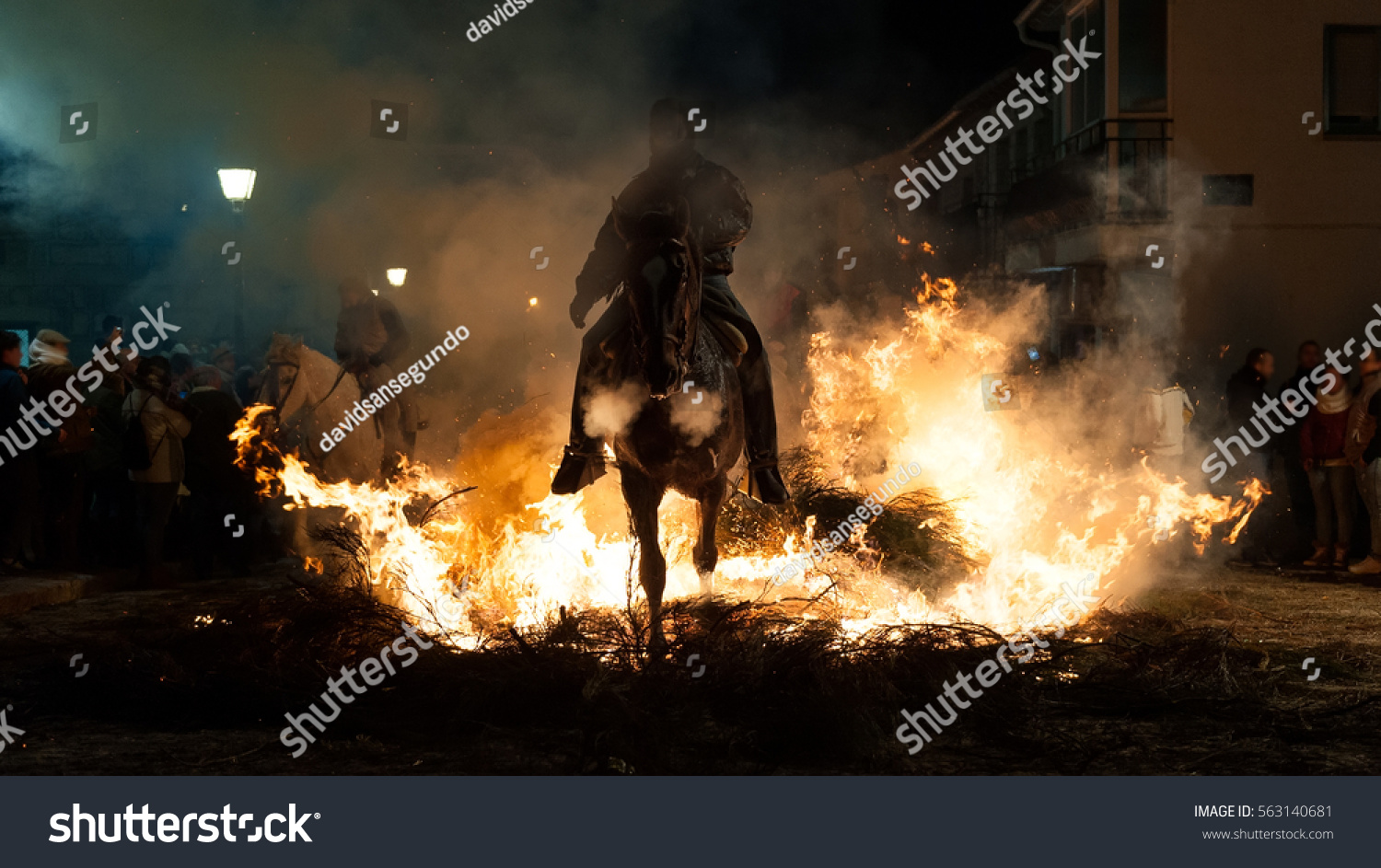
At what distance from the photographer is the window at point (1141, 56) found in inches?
822

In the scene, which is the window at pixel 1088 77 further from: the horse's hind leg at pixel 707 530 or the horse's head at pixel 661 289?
the horse's head at pixel 661 289

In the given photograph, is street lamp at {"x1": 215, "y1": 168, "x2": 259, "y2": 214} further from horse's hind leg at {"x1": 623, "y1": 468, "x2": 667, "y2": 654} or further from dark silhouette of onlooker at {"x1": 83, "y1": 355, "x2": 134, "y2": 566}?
horse's hind leg at {"x1": 623, "y1": 468, "x2": 667, "y2": 654}

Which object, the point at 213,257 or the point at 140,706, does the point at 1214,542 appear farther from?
the point at 213,257

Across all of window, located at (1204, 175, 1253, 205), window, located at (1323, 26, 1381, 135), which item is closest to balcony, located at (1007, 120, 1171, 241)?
window, located at (1204, 175, 1253, 205)

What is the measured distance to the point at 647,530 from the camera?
7801mm

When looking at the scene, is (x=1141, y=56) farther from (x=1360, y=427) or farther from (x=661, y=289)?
(x=661, y=289)

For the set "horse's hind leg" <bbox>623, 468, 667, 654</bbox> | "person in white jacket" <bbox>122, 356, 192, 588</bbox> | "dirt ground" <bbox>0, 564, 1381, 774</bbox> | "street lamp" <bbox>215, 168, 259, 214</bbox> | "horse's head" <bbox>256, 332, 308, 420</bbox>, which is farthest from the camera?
"street lamp" <bbox>215, 168, 259, 214</bbox>

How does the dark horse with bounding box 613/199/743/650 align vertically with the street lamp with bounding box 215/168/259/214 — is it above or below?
below

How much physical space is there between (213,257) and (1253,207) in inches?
654

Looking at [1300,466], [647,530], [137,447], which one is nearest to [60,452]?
[137,447]

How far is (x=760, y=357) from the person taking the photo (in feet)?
27.9

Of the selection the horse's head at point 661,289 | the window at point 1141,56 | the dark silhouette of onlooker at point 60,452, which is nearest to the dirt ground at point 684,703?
the horse's head at point 661,289

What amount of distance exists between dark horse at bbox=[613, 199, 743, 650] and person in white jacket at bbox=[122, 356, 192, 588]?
20.3ft

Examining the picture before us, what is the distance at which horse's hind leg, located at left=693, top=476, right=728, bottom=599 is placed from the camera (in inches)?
323
